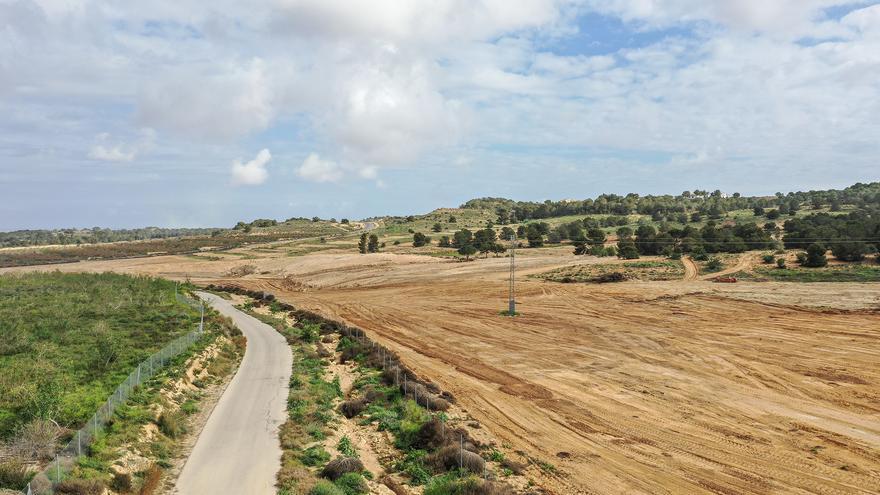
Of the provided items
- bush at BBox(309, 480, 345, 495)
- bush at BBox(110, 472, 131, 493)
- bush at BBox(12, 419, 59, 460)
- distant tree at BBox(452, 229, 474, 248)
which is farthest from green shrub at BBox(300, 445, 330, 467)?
distant tree at BBox(452, 229, 474, 248)

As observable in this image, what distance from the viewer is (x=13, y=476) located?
15.5 m

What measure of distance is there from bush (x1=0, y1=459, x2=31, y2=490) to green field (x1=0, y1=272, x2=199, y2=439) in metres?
3.66

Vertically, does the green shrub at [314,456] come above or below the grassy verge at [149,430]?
below

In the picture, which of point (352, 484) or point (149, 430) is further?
point (149, 430)

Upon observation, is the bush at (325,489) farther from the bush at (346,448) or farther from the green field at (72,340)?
the green field at (72,340)

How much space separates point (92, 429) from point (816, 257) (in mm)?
71297

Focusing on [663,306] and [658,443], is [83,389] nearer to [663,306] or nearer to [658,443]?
[658,443]

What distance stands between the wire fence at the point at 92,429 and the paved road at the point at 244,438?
3114mm

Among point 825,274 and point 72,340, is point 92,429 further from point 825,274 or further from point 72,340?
point 825,274

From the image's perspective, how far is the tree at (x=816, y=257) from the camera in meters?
64.0

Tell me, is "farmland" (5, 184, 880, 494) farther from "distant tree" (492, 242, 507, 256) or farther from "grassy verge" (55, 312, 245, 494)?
"grassy verge" (55, 312, 245, 494)

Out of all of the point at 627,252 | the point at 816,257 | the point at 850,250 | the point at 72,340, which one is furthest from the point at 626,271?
the point at 72,340

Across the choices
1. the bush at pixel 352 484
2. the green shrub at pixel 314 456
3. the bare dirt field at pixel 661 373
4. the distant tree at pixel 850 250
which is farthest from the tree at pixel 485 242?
the bush at pixel 352 484

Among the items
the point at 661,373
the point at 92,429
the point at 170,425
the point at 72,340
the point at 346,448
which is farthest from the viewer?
the point at 72,340
